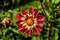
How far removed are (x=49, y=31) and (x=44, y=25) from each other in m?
0.13

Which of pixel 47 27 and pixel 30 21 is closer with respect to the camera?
pixel 30 21

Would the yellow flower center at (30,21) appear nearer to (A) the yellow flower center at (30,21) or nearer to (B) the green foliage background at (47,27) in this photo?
(A) the yellow flower center at (30,21)

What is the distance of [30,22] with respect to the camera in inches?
78.5

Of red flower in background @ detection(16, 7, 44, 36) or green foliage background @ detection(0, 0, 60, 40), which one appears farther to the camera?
green foliage background @ detection(0, 0, 60, 40)

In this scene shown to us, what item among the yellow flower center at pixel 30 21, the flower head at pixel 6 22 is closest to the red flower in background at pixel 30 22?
the yellow flower center at pixel 30 21

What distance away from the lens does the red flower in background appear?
6.32ft

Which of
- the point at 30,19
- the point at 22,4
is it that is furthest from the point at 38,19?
the point at 22,4

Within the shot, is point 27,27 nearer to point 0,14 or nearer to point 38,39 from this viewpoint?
point 38,39

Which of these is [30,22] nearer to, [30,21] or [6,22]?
[30,21]

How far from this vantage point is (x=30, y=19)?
1.99 metres

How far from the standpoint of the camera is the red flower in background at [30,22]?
1926 millimetres

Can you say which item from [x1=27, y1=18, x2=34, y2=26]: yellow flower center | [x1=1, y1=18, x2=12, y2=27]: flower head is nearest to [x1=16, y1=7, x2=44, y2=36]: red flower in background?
[x1=27, y1=18, x2=34, y2=26]: yellow flower center

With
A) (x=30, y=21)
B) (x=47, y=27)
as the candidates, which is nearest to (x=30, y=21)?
(x=30, y=21)

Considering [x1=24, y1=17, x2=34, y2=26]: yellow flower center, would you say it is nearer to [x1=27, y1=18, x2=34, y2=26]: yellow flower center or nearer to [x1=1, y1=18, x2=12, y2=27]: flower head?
[x1=27, y1=18, x2=34, y2=26]: yellow flower center
